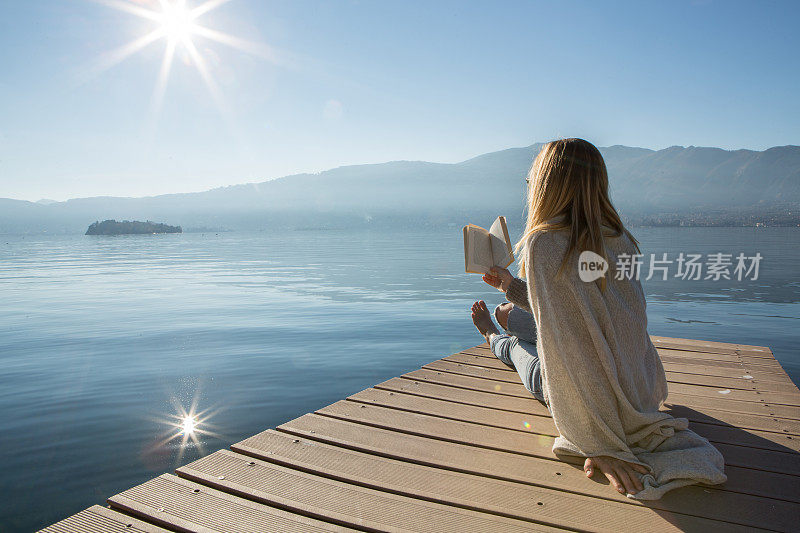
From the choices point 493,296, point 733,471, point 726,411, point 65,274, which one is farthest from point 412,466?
point 65,274

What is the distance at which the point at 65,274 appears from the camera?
73.1ft

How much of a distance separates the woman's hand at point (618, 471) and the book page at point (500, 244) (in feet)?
4.08

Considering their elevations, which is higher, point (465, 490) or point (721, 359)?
point (465, 490)

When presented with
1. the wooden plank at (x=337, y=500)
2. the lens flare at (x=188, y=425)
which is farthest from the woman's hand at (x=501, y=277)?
the lens flare at (x=188, y=425)

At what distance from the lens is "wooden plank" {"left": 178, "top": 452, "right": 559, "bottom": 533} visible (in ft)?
7.41

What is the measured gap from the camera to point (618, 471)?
258 centimetres

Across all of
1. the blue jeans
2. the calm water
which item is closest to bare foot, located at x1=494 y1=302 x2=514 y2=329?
the blue jeans

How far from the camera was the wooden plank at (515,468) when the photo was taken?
7.66 feet

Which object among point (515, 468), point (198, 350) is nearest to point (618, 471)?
point (515, 468)

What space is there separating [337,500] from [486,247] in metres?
1.76

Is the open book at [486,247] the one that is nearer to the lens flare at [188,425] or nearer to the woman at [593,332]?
the woman at [593,332]

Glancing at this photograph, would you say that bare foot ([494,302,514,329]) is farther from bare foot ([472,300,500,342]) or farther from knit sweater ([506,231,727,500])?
knit sweater ([506,231,727,500])

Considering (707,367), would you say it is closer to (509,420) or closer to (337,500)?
(509,420)

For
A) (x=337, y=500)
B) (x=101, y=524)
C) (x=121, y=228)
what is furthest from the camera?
(x=121, y=228)
